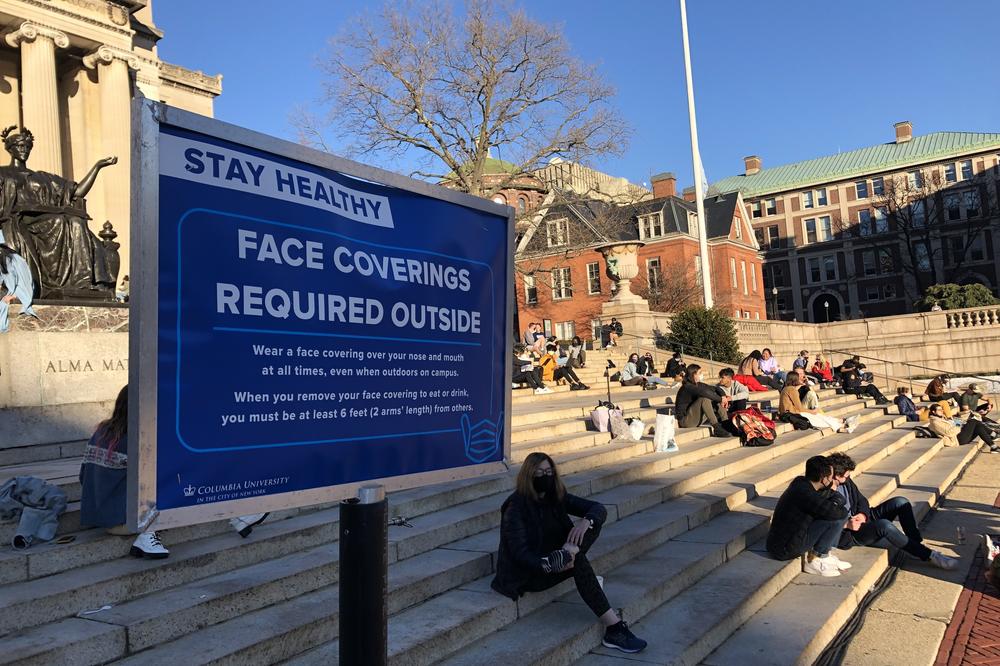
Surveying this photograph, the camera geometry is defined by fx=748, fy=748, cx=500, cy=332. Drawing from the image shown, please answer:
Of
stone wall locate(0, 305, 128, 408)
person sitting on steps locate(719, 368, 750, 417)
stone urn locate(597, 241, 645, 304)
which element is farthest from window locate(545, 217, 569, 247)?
stone wall locate(0, 305, 128, 408)

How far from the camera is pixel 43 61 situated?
18.9 metres

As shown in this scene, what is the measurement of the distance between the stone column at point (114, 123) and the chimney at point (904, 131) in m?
74.2

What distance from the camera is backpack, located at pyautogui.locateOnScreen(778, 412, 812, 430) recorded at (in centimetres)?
1433

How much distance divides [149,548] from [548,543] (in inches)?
100

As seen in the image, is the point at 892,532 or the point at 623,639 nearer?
the point at 623,639

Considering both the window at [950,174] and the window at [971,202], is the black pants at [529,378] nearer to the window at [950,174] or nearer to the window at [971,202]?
the window at [971,202]

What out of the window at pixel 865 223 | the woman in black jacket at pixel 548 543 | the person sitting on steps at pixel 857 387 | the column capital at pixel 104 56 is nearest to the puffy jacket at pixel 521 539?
the woman in black jacket at pixel 548 543

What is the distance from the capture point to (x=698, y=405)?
12.6m

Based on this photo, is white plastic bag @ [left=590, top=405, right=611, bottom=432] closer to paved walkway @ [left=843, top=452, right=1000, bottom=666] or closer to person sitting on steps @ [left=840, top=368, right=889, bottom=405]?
paved walkway @ [left=843, top=452, right=1000, bottom=666]

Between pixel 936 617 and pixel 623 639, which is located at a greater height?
pixel 623 639

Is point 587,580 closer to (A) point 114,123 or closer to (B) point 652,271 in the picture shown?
(A) point 114,123

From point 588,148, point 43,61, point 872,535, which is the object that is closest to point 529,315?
point 588,148

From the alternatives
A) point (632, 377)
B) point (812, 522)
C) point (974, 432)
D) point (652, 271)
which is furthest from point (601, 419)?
point (652, 271)

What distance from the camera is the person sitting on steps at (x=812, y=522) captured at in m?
6.57
